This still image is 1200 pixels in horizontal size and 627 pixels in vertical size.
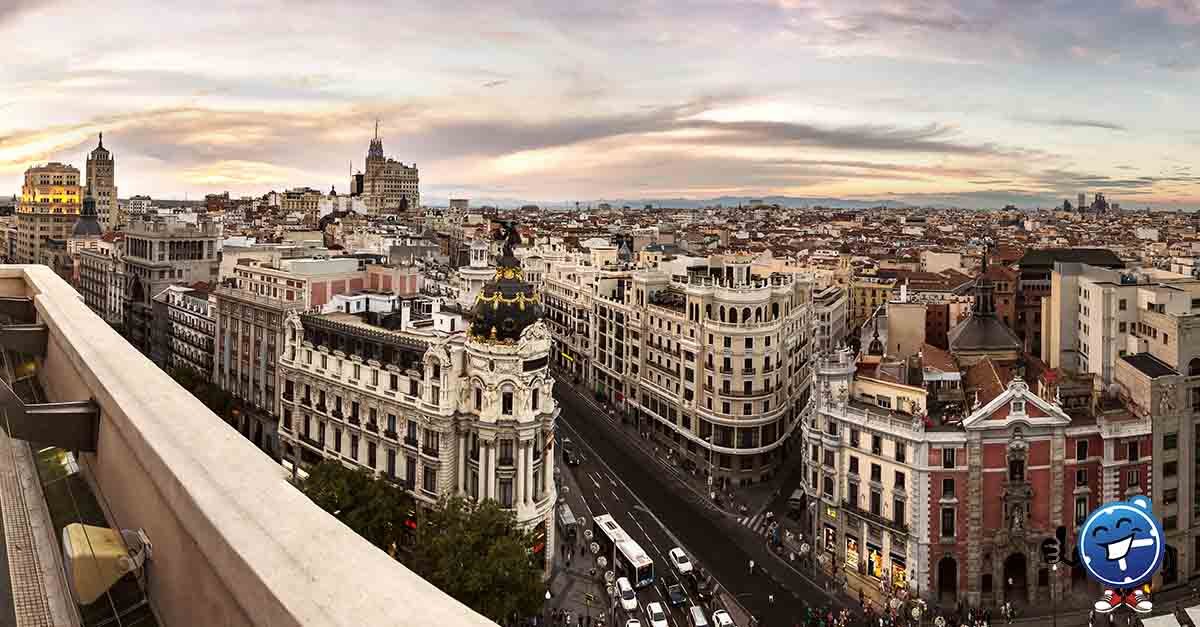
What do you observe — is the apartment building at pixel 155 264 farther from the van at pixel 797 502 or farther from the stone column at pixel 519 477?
the van at pixel 797 502


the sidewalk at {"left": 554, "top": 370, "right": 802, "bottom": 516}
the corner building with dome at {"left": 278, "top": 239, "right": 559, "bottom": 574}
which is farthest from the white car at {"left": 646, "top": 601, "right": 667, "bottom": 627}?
the sidewalk at {"left": 554, "top": 370, "right": 802, "bottom": 516}

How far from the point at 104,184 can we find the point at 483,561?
621 feet

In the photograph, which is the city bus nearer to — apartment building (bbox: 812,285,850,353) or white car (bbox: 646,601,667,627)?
white car (bbox: 646,601,667,627)

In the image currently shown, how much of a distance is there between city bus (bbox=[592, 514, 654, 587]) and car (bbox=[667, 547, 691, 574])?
1.24m

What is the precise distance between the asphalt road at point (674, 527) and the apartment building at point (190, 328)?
30.3 metres

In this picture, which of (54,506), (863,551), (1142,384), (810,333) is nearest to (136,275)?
(810,333)

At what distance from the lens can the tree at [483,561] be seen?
3481 cm

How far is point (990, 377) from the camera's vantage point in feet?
170

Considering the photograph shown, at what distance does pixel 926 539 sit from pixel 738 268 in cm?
2721

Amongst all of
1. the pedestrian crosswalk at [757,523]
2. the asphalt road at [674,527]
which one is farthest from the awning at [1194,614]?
the pedestrian crosswalk at [757,523]

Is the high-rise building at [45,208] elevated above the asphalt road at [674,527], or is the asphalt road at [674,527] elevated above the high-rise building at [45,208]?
the high-rise building at [45,208]

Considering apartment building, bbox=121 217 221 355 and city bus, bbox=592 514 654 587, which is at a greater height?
apartment building, bbox=121 217 221 355

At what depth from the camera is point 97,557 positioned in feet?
16.9

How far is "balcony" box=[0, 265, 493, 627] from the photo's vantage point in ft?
13.1
